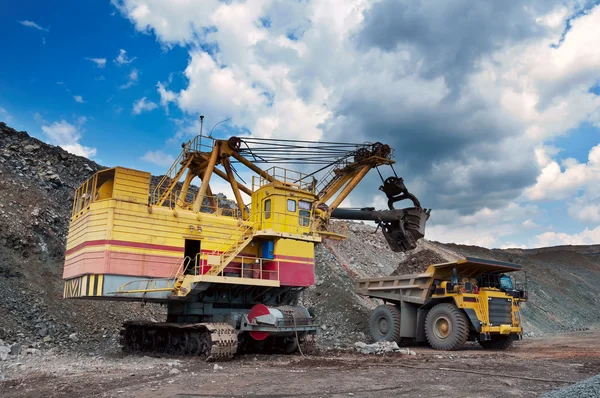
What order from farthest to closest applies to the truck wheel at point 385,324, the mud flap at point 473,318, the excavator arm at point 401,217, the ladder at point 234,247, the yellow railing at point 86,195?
the excavator arm at point 401,217 → the truck wheel at point 385,324 → the mud flap at point 473,318 → the yellow railing at point 86,195 → the ladder at point 234,247

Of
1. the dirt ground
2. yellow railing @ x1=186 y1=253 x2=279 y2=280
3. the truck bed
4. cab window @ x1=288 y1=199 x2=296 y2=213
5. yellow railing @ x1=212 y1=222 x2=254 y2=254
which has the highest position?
cab window @ x1=288 y1=199 x2=296 y2=213

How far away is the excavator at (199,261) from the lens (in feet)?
41.6

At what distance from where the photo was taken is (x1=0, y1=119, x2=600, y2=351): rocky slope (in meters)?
16.2

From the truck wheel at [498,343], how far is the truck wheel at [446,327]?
172 centimetres

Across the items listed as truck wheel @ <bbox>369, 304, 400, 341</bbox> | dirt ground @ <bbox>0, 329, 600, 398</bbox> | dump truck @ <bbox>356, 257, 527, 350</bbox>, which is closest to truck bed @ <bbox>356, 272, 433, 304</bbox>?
dump truck @ <bbox>356, 257, 527, 350</bbox>

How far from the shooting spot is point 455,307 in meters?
14.6

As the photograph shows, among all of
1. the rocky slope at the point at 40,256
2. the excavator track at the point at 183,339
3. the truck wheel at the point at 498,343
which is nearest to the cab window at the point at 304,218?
the excavator track at the point at 183,339

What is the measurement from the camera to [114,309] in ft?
61.1

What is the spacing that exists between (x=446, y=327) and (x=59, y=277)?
13.8m

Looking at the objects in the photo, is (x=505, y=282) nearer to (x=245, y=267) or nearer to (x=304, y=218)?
(x=304, y=218)

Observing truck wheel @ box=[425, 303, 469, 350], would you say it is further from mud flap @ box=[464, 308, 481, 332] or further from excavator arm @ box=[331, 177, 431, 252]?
excavator arm @ box=[331, 177, 431, 252]

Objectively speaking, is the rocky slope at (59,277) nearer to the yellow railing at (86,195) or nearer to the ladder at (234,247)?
the yellow railing at (86,195)

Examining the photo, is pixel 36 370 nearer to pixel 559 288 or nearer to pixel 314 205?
pixel 314 205

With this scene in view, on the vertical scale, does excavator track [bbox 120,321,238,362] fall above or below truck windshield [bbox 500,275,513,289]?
below
